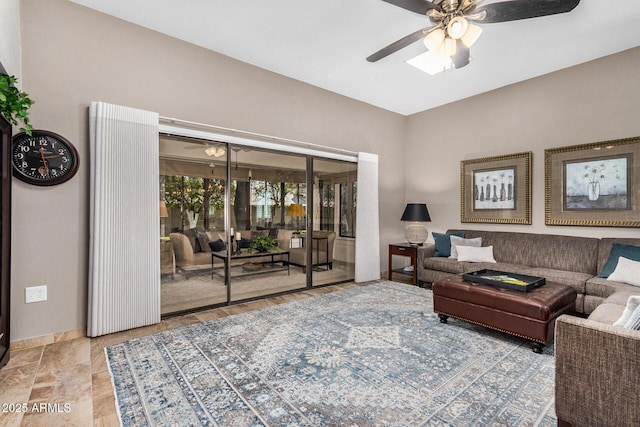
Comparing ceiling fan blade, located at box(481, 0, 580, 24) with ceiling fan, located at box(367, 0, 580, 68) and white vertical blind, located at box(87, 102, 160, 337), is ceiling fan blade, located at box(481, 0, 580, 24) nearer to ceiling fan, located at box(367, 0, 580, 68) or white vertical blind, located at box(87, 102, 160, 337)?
ceiling fan, located at box(367, 0, 580, 68)

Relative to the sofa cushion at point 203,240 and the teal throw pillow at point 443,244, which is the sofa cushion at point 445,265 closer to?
the teal throw pillow at point 443,244

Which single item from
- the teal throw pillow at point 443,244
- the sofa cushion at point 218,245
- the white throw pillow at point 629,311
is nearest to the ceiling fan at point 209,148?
the sofa cushion at point 218,245

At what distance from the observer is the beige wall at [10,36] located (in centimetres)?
204

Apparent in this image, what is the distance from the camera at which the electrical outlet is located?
264cm

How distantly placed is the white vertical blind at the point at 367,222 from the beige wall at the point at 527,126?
1.08m

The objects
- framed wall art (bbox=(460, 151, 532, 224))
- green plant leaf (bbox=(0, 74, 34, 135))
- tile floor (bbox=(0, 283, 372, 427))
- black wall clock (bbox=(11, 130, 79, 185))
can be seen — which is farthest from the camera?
framed wall art (bbox=(460, 151, 532, 224))

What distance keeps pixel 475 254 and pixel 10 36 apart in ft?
17.0

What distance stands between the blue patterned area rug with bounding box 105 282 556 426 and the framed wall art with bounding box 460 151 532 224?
227 centimetres

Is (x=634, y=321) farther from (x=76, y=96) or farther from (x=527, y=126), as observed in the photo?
(x=76, y=96)

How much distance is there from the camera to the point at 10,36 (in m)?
2.26

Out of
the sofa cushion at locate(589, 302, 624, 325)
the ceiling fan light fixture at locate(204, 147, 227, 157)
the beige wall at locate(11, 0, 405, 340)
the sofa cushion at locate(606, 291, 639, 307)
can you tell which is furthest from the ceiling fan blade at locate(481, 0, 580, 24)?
the ceiling fan light fixture at locate(204, 147, 227, 157)

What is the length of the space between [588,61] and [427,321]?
12.2 ft

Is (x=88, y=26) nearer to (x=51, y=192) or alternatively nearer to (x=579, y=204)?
(x=51, y=192)

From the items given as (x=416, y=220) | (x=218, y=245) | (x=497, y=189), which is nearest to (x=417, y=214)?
(x=416, y=220)
